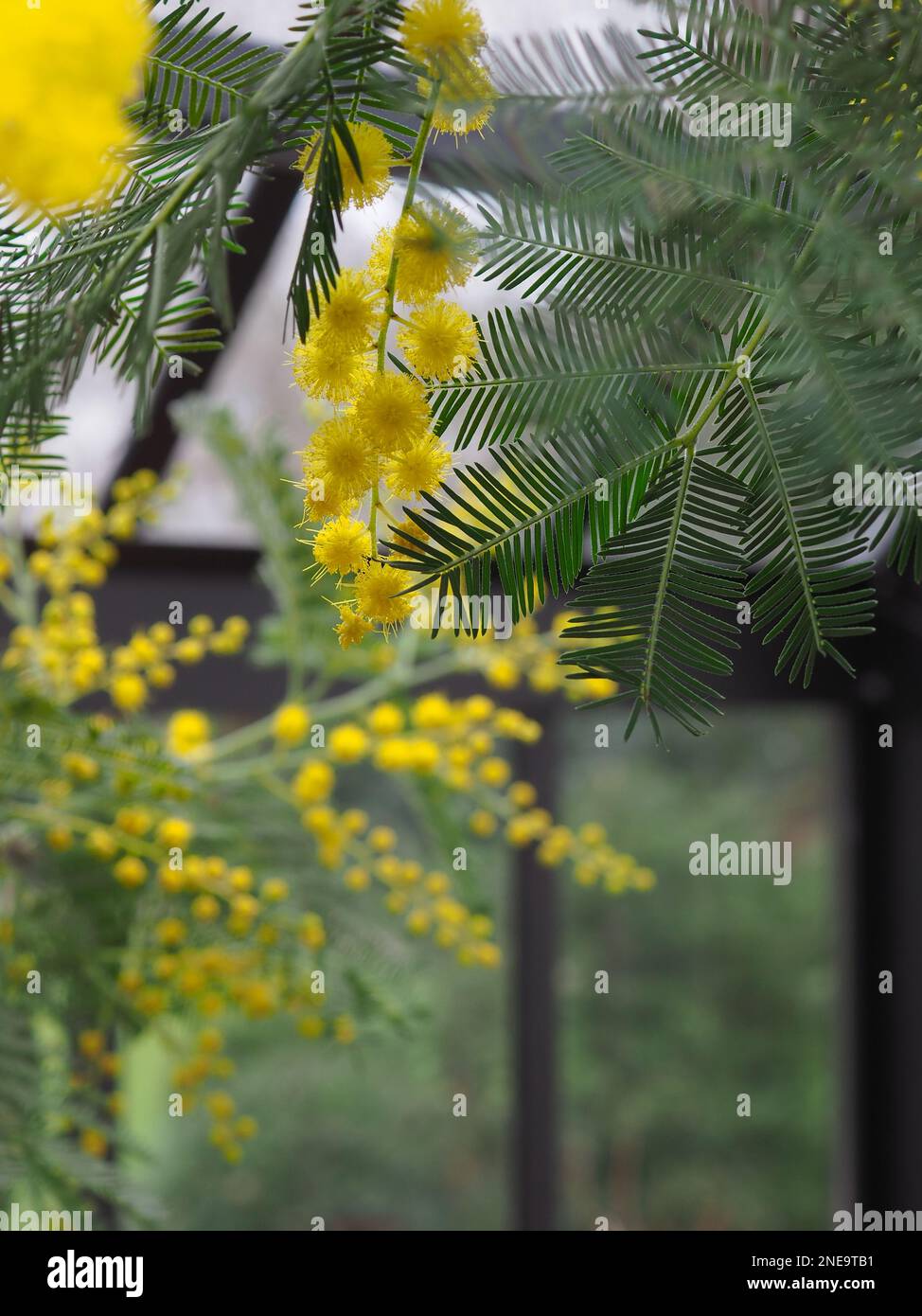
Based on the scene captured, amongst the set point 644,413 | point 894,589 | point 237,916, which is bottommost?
point 237,916

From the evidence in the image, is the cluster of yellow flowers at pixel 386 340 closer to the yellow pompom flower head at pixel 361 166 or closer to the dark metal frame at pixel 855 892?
the yellow pompom flower head at pixel 361 166

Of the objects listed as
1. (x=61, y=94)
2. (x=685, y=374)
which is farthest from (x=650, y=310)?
(x=61, y=94)

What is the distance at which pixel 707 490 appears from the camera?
0.21m

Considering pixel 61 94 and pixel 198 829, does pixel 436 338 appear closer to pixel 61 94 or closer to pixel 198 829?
pixel 61 94

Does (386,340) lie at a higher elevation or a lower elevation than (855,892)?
higher

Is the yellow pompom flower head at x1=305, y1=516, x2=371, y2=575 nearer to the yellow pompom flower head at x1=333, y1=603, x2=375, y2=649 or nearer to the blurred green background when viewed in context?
the yellow pompom flower head at x1=333, y1=603, x2=375, y2=649

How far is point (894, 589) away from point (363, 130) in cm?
140

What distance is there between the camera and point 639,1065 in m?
3.08

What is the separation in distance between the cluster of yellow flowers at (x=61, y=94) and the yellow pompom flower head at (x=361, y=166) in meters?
0.06

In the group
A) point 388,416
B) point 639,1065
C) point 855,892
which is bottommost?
point 639,1065

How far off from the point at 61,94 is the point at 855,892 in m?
1.78

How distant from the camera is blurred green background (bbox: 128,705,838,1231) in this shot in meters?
2.80
